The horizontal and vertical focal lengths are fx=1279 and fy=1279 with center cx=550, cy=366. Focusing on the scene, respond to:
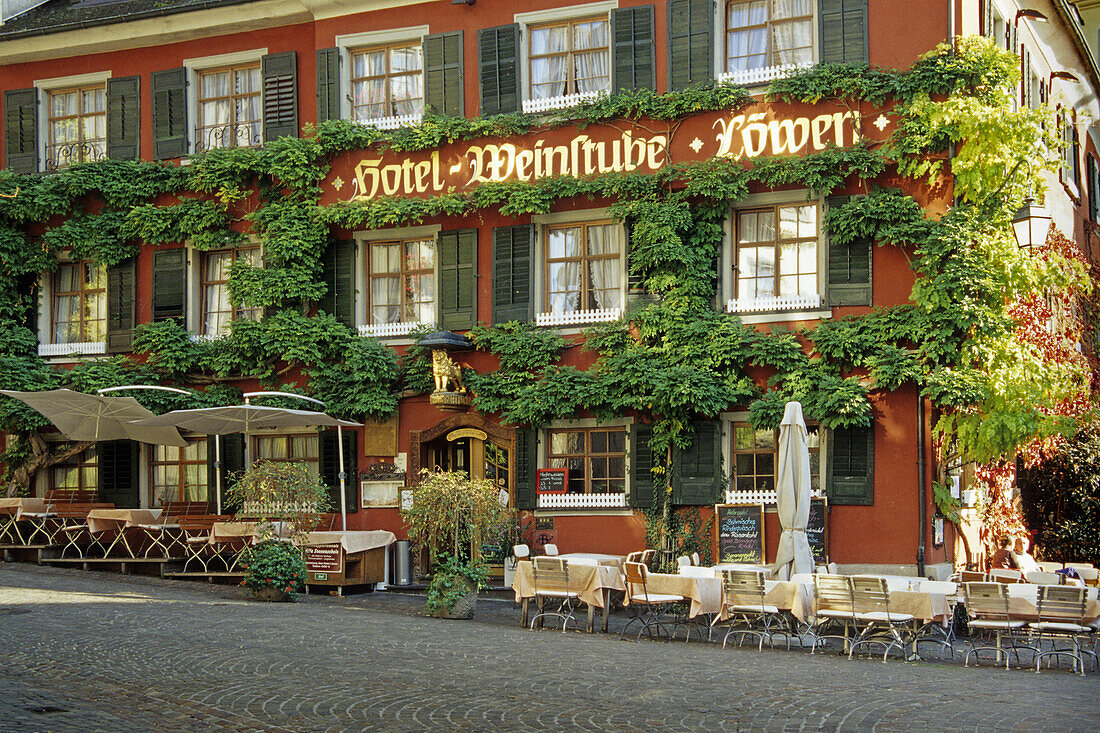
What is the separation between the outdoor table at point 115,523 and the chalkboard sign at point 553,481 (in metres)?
5.77

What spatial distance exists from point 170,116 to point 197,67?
0.95 m

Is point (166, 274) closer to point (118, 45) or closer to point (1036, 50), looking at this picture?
point (118, 45)

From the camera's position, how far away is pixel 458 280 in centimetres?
1947

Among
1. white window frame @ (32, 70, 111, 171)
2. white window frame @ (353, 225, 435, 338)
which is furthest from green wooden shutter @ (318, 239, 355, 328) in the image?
white window frame @ (32, 70, 111, 171)

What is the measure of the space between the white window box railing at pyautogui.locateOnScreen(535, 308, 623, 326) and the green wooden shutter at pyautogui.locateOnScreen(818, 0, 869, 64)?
4.56 meters

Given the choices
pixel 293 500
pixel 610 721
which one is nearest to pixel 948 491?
pixel 293 500

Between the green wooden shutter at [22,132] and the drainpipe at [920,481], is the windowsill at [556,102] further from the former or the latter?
the green wooden shutter at [22,132]

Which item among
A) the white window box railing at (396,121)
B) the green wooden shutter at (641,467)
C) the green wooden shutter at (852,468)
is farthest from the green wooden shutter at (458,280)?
the green wooden shutter at (852,468)

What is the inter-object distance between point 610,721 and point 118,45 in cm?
1750

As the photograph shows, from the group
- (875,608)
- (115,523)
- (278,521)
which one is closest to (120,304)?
(115,523)

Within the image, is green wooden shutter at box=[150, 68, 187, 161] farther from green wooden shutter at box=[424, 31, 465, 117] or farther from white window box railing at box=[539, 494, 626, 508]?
white window box railing at box=[539, 494, 626, 508]

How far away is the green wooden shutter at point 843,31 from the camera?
1727 cm

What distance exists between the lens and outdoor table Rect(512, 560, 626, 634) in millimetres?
14055

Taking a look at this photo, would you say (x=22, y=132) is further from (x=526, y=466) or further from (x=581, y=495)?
(x=581, y=495)
